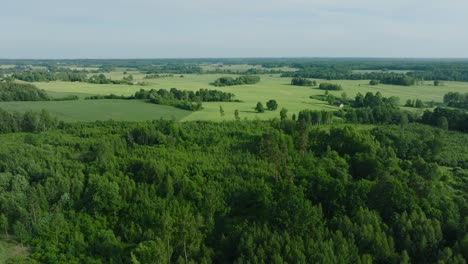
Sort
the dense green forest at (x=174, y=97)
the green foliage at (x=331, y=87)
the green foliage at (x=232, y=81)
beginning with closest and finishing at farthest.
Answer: the dense green forest at (x=174, y=97)
the green foliage at (x=331, y=87)
the green foliage at (x=232, y=81)

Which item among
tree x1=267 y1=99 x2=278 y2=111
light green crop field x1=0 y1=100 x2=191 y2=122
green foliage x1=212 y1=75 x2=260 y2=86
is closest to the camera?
light green crop field x1=0 y1=100 x2=191 y2=122

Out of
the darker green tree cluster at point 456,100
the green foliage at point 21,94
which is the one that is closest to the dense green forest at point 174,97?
the green foliage at point 21,94

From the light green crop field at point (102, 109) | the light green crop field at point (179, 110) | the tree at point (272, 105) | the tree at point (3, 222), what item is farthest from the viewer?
the tree at point (272, 105)

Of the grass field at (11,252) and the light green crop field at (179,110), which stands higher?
the light green crop field at (179,110)

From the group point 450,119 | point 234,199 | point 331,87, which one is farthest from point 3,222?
point 331,87

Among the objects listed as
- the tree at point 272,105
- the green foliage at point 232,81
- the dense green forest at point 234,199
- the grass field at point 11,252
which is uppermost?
the green foliage at point 232,81

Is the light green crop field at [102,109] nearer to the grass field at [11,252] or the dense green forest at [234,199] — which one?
the dense green forest at [234,199]

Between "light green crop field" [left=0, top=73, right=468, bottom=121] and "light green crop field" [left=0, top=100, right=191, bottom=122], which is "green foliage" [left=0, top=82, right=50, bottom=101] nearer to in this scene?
"light green crop field" [left=0, top=73, right=468, bottom=121]

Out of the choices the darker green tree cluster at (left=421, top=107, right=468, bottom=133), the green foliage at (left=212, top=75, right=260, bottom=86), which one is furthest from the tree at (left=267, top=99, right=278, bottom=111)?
the green foliage at (left=212, top=75, right=260, bottom=86)
